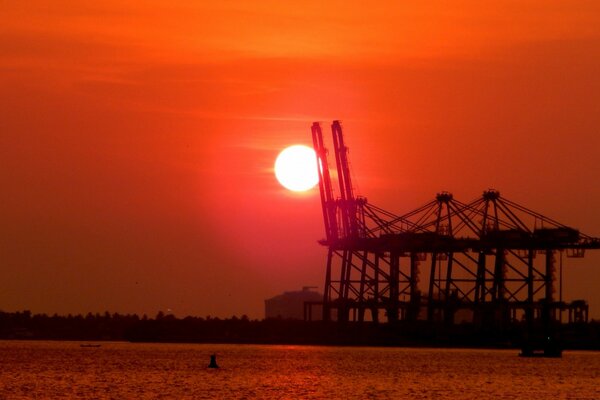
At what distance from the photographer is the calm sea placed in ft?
280

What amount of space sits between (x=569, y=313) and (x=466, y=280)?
18.7 metres

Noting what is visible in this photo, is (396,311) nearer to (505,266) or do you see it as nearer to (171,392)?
(505,266)

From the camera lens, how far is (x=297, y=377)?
104m

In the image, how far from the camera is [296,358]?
14188 centimetres

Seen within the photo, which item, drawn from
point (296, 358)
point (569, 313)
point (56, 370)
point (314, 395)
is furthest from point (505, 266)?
point (314, 395)

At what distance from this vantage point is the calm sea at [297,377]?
85.4 m

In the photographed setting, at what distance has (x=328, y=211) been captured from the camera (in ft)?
575

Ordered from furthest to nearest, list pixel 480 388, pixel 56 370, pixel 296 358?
1. pixel 296 358
2. pixel 56 370
3. pixel 480 388

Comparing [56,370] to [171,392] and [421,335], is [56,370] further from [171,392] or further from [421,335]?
[421,335]

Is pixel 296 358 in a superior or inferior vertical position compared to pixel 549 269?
inferior

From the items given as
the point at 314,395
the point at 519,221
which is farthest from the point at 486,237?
the point at 314,395

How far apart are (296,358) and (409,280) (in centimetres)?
3729

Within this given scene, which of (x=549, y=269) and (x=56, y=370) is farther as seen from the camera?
(x=549, y=269)

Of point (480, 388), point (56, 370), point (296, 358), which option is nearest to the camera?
point (480, 388)
